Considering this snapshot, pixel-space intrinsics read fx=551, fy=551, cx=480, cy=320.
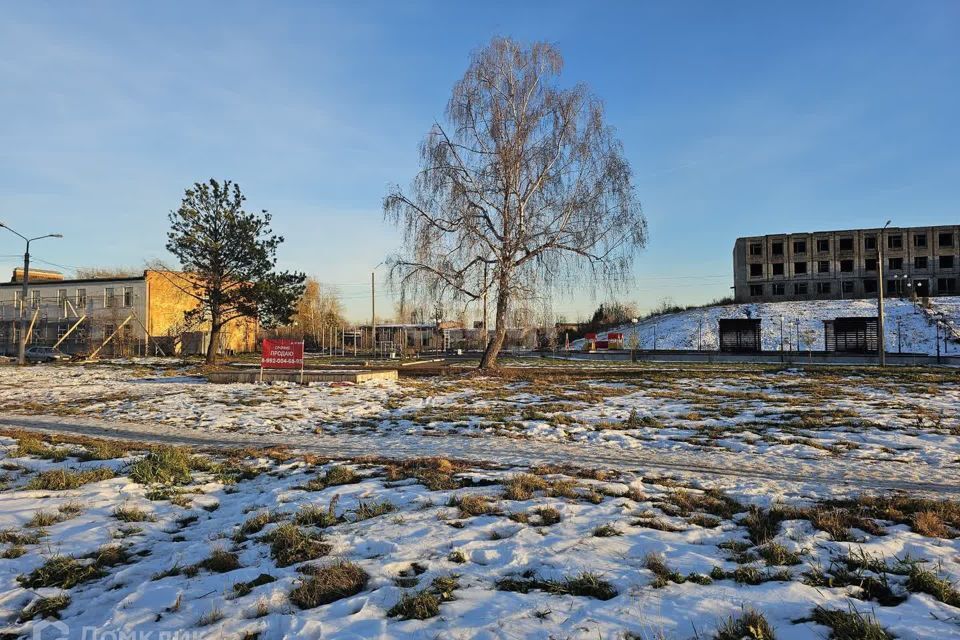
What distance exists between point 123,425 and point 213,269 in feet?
61.7

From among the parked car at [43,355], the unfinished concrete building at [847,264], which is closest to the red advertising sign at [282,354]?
the parked car at [43,355]

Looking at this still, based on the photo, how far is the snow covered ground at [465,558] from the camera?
127 inches

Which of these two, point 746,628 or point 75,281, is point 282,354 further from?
point 75,281

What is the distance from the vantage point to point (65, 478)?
6387 mm

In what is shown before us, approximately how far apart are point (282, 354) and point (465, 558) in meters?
17.0

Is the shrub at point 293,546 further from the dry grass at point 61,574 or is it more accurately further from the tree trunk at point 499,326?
the tree trunk at point 499,326

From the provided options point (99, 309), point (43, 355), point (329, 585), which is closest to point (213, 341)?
point (43, 355)

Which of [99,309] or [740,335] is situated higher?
[99,309]

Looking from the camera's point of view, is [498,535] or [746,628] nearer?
[746,628]

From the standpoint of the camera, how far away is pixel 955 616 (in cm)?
312

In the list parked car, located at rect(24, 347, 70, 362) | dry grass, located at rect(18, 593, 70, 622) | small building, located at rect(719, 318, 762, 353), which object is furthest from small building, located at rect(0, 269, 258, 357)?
dry grass, located at rect(18, 593, 70, 622)

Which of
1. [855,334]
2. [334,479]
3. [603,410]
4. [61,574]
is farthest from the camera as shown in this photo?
[855,334]

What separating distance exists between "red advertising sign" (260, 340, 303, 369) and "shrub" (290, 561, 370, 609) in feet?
53.4

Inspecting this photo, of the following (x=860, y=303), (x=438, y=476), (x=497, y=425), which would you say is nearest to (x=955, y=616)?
(x=438, y=476)
